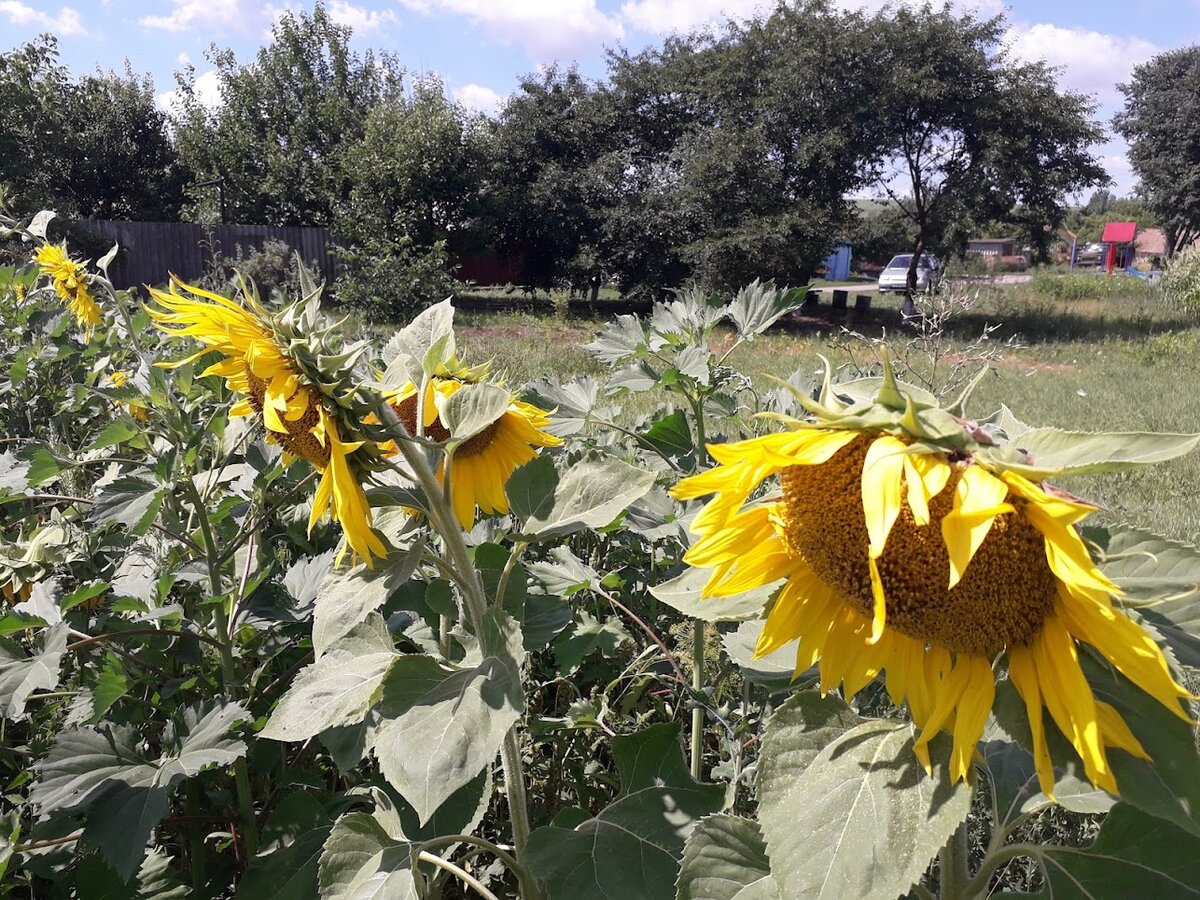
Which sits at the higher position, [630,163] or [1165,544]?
[630,163]

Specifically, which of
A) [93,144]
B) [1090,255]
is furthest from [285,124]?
[1090,255]

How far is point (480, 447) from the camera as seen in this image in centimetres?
131

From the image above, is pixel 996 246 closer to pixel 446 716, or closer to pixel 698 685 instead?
pixel 698 685

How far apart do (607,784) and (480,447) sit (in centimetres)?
72

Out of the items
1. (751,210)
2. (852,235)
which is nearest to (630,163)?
(751,210)

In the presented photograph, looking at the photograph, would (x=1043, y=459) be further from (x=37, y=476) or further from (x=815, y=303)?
(x=815, y=303)

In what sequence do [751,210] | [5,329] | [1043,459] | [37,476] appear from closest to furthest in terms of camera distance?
[1043,459] → [37,476] → [5,329] → [751,210]

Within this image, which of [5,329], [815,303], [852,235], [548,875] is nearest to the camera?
[548,875]

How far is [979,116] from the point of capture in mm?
17391

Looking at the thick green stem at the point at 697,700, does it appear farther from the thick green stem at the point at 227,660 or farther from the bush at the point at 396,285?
the bush at the point at 396,285

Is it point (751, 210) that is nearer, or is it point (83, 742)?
point (83, 742)

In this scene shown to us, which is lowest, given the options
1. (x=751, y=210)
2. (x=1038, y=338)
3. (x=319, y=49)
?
(x=1038, y=338)

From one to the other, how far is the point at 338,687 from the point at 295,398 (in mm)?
328

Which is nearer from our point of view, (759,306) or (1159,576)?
(1159,576)
